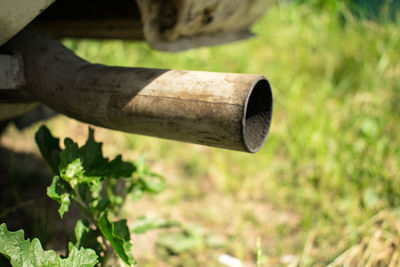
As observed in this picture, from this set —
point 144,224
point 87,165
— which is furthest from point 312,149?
point 87,165

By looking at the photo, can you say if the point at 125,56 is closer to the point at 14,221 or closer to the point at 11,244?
the point at 14,221

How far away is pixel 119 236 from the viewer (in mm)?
1041

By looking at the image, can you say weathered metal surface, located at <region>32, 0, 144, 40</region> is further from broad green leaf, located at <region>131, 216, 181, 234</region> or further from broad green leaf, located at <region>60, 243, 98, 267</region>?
broad green leaf, located at <region>60, 243, 98, 267</region>

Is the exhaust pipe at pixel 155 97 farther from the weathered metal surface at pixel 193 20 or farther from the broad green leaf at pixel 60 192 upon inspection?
the weathered metal surface at pixel 193 20

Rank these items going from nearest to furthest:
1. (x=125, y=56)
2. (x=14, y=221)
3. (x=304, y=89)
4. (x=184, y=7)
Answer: (x=184, y=7)
(x=14, y=221)
(x=304, y=89)
(x=125, y=56)

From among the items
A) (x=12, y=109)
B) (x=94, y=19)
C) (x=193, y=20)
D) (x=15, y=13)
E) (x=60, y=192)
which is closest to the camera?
(x=15, y=13)

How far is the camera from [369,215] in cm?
192

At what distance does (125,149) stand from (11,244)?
1.91 metres

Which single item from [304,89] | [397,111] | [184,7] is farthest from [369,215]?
[304,89]

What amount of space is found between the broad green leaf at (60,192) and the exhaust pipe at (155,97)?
0.62 feet

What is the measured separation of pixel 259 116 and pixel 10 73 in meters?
0.73

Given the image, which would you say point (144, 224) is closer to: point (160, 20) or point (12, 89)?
point (12, 89)

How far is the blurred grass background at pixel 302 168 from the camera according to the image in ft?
5.79

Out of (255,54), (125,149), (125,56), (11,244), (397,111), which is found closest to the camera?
(11,244)
